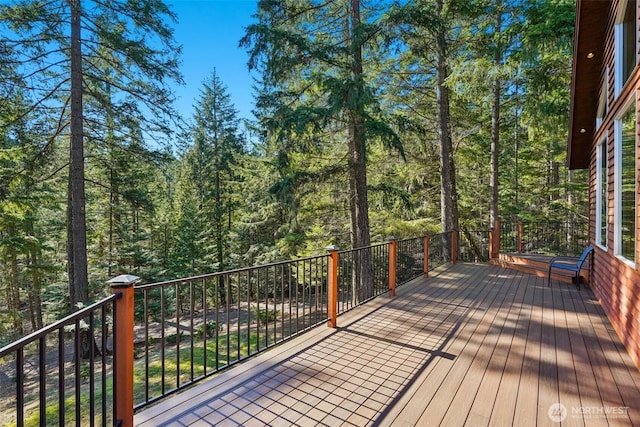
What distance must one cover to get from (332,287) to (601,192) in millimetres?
4574

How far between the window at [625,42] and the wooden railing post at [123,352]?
16.9ft

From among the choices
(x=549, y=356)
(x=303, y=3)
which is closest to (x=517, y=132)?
(x=303, y=3)

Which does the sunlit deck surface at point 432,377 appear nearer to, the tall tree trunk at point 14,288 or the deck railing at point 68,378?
the deck railing at point 68,378

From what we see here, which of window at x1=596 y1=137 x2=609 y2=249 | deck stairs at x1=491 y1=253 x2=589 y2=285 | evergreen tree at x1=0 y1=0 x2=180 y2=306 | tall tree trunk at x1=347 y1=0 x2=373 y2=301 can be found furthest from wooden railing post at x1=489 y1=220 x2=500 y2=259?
evergreen tree at x1=0 y1=0 x2=180 y2=306

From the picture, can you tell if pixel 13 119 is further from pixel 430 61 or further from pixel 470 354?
pixel 430 61

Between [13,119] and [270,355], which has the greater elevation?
[13,119]

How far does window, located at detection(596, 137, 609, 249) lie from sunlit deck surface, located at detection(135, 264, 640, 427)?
4.01 ft

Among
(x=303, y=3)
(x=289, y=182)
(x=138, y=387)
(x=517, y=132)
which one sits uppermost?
(x=303, y=3)

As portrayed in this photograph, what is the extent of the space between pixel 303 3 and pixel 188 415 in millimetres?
8569

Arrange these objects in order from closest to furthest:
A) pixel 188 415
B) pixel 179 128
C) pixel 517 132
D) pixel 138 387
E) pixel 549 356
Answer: pixel 188 415 < pixel 549 356 < pixel 138 387 < pixel 179 128 < pixel 517 132

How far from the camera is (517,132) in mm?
12531

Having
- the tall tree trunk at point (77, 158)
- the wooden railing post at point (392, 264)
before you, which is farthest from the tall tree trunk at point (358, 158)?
the tall tree trunk at point (77, 158)

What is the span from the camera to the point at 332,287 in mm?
4031

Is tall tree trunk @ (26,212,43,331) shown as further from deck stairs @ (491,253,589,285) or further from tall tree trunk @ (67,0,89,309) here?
deck stairs @ (491,253,589,285)
